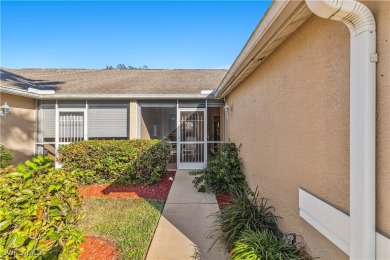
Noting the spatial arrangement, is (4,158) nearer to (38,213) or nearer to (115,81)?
(115,81)

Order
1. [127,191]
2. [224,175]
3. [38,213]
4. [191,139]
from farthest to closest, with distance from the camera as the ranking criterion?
[191,139], [127,191], [224,175], [38,213]

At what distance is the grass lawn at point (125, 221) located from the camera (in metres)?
3.44

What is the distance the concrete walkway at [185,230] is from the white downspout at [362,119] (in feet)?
7.06

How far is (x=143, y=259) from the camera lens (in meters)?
3.11

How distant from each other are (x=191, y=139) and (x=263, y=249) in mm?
7105

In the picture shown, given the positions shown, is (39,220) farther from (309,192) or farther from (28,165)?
(309,192)

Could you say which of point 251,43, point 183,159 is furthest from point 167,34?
point 251,43

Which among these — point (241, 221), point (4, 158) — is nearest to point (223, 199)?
point (241, 221)

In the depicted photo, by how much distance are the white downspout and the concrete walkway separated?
215 cm

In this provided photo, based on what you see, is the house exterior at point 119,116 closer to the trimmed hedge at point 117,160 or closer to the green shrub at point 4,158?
the green shrub at point 4,158

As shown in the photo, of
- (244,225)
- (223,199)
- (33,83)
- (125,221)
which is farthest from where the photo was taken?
(33,83)

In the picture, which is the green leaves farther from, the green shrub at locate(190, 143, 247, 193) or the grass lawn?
the green shrub at locate(190, 143, 247, 193)

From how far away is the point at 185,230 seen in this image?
4.00 meters

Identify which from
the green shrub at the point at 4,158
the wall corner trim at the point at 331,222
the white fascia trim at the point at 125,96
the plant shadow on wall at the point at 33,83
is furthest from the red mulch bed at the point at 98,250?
the plant shadow on wall at the point at 33,83
